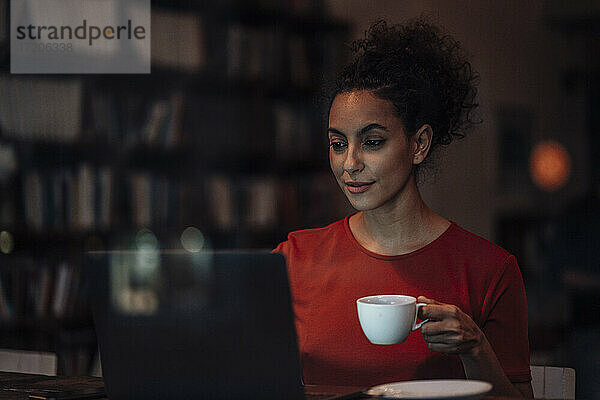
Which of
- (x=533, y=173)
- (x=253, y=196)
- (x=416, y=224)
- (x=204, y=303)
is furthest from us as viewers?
(x=253, y=196)

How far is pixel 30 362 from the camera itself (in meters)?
1.94

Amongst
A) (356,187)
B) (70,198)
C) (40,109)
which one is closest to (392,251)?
(356,187)

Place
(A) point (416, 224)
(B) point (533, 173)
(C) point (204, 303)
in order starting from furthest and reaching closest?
(B) point (533, 173)
(A) point (416, 224)
(C) point (204, 303)

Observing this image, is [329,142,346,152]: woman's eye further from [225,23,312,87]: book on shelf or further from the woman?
[225,23,312,87]: book on shelf

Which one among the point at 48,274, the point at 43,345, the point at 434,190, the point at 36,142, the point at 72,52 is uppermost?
the point at 72,52

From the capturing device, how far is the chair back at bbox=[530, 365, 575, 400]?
5.29 feet

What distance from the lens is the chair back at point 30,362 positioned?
191 centimetres

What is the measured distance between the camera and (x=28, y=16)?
3082 mm

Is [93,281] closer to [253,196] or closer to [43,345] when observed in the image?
[253,196]

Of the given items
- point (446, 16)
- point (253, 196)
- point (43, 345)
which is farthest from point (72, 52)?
point (446, 16)

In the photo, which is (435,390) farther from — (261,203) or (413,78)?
(261,203)

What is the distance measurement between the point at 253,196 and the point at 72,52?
2.90 feet

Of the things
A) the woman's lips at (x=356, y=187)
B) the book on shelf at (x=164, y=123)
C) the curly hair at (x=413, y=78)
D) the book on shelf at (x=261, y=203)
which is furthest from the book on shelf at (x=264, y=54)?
the woman's lips at (x=356, y=187)

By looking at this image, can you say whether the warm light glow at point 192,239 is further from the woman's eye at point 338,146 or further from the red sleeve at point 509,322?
the red sleeve at point 509,322
